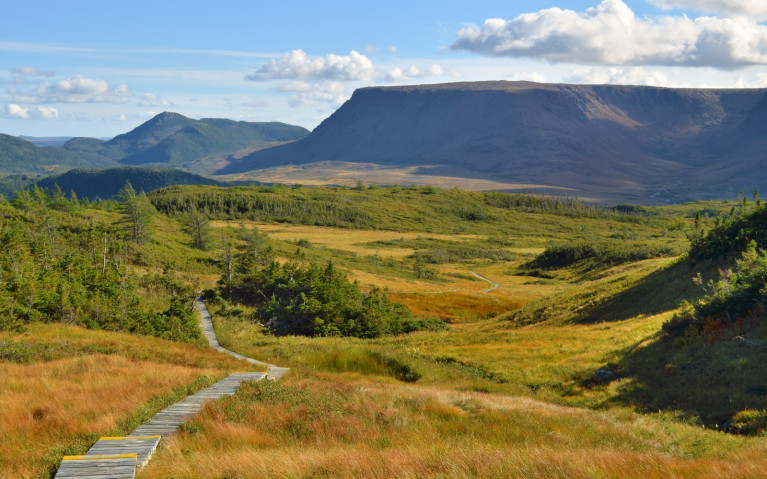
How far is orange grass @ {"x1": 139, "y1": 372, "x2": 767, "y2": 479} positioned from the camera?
8.33 m

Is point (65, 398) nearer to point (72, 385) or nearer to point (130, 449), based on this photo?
point (72, 385)

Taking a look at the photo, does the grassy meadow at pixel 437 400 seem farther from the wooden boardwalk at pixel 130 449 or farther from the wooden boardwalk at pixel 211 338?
the wooden boardwalk at pixel 211 338

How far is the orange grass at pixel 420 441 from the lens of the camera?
833cm

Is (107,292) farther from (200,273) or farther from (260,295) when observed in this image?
(200,273)

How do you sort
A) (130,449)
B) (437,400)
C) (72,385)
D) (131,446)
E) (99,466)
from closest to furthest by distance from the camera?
(99,466)
(130,449)
(131,446)
(72,385)
(437,400)

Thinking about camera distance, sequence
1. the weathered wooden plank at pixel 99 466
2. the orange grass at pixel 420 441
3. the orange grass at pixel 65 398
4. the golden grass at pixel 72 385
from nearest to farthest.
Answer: the orange grass at pixel 420 441 < the weathered wooden plank at pixel 99 466 < the orange grass at pixel 65 398 < the golden grass at pixel 72 385

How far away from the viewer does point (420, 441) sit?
11289 millimetres

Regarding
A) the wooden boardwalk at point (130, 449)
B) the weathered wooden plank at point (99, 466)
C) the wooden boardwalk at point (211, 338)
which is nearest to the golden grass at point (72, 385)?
the weathered wooden plank at point (99, 466)

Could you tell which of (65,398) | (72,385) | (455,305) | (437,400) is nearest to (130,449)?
(65,398)

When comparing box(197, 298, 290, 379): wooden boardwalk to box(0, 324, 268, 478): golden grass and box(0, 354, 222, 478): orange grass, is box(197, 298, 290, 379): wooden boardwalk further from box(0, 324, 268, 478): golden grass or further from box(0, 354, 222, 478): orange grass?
box(0, 354, 222, 478): orange grass

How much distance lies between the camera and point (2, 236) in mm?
44125

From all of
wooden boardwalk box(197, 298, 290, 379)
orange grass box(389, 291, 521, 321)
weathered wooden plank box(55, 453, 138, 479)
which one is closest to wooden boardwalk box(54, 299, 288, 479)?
weathered wooden plank box(55, 453, 138, 479)

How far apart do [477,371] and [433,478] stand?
21.3m

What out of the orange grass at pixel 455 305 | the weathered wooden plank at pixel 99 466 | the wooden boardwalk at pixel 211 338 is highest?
the weathered wooden plank at pixel 99 466
